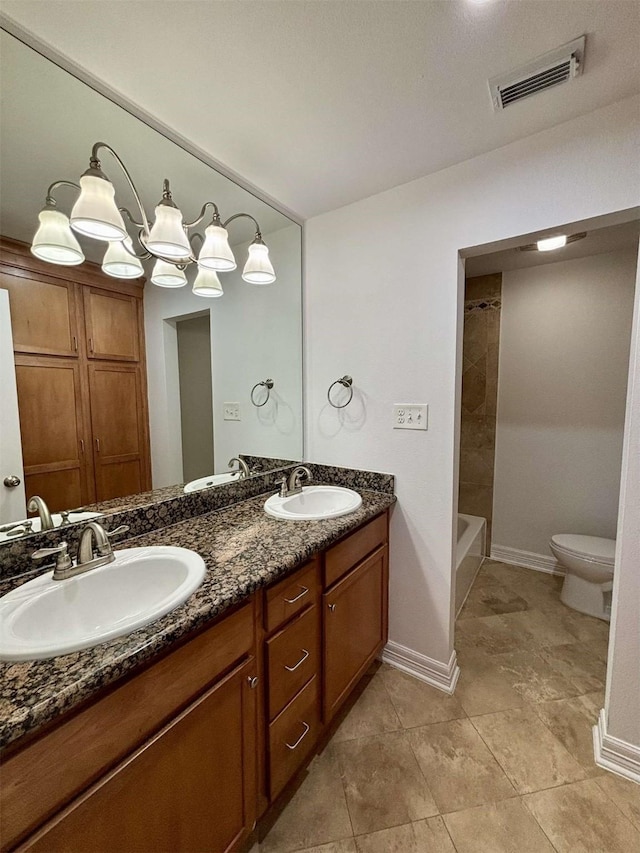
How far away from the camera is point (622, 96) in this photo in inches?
44.6

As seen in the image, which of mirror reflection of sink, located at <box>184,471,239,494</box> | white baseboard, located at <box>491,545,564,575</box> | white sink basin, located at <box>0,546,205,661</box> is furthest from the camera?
white baseboard, located at <box>491,545,564,575</box>

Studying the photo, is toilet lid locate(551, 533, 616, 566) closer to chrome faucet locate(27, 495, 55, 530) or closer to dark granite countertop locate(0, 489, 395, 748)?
dark granite countertop locate(0, 489, 395, 748)

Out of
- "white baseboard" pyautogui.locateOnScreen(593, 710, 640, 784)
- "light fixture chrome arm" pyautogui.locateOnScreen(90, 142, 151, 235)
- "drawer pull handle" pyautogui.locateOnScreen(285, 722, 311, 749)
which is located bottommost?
"white baseboard" pyautogui.locateOnScreen(593, 710, 640, 784)

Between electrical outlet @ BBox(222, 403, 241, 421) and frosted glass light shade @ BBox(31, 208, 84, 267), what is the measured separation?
0.84m

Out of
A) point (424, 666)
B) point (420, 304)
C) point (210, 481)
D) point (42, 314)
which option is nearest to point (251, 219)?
point (420, 304)

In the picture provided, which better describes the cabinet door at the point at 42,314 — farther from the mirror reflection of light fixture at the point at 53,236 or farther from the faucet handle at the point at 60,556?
the faucet handle at the point at 60,556

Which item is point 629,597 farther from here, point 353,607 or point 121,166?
point 121,166

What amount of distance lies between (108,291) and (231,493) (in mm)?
938

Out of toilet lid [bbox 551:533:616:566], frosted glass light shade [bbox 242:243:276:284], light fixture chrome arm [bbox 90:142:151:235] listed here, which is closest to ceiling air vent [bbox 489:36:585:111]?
frosted glass light shade [bbox 242:243:276:284]

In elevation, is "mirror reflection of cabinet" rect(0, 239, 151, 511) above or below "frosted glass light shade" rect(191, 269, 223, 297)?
below

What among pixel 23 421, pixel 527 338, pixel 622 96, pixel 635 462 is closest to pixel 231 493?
pixel 23 421

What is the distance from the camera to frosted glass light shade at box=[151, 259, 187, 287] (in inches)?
51.4

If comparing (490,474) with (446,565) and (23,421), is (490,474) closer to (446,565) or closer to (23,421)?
(446,565)

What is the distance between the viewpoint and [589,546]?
2.20 meters
